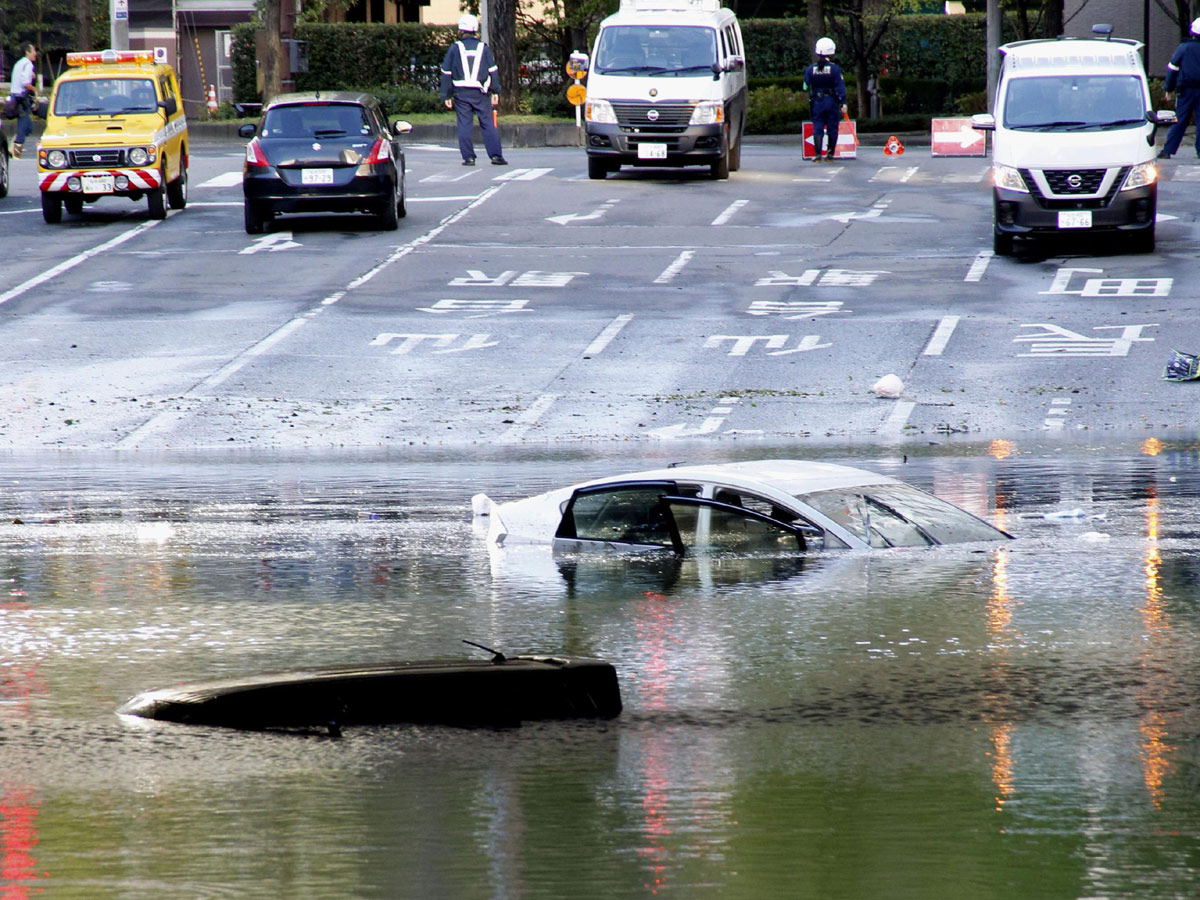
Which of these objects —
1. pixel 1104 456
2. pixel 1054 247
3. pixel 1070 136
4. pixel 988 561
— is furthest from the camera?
pixel 1054 247

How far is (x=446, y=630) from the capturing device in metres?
9.70

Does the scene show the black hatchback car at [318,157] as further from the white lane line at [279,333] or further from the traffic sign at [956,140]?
the traffic sign at [956,140]

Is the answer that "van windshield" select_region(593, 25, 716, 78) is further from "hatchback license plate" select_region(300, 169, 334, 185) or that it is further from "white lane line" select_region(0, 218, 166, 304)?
"white lane line" select_region(0, 218, 166, 304)

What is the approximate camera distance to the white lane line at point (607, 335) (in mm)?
20422

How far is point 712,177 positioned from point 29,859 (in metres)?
26.1

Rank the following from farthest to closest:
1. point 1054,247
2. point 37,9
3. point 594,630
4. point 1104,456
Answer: point 37,9, point 1054,247, point 1104,456, point 594,630

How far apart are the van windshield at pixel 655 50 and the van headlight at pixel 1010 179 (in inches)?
261

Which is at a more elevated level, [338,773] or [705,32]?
[705,32]

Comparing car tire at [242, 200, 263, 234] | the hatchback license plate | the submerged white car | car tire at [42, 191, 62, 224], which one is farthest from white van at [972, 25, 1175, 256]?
the submerged white car

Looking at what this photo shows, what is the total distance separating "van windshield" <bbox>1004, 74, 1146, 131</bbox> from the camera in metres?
24.0

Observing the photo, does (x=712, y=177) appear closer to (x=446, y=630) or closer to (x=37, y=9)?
(x=446, y=630)

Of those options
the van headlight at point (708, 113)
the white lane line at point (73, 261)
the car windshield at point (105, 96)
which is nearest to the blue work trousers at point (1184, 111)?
the van headlight at point (708, 113)

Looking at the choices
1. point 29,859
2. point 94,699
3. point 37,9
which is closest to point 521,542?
point 94,699

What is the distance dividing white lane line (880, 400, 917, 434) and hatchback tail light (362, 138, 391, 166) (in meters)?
10.2
